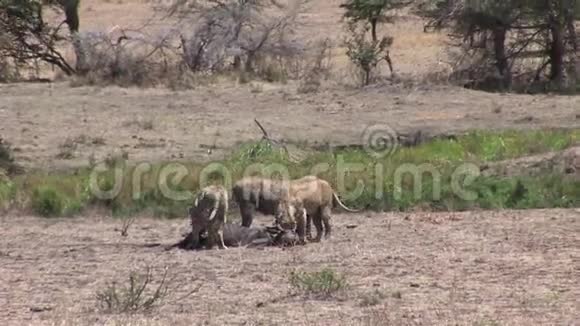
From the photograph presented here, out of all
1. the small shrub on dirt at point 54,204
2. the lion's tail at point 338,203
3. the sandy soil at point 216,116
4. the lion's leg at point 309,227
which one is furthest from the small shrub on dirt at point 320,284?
the sandy soil at point 216,116

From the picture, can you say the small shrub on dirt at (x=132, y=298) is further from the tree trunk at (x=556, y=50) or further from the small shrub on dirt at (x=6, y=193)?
the tree trunk at (x=556, y=50)

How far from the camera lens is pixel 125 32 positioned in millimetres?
40812

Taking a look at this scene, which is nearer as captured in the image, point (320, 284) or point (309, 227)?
point (320, 284)

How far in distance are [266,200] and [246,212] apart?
1.39ft

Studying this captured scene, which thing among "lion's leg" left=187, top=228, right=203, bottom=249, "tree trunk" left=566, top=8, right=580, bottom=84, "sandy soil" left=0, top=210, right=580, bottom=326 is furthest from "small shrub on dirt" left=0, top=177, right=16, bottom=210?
"tree trunk" left=566, top=8, right=580, bottom=84

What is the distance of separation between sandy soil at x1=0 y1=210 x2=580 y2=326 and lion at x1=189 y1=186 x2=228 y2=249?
346 mm

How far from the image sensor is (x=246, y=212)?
16000 mm

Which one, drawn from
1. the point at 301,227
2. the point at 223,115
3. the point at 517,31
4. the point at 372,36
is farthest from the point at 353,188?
the point at 372,36

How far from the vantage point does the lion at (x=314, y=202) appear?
15.8 meters

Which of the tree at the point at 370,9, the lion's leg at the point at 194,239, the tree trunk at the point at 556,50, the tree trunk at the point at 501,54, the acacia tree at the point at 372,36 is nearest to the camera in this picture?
the lion's leg at the point at 194,239

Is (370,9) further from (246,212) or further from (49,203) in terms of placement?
(246,212)

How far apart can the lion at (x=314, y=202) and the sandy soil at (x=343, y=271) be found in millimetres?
434

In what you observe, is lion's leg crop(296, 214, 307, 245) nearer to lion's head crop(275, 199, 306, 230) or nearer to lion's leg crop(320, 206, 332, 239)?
lion's head crop(275, 199, 306, 230)

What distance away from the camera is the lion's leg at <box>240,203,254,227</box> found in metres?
15.9
